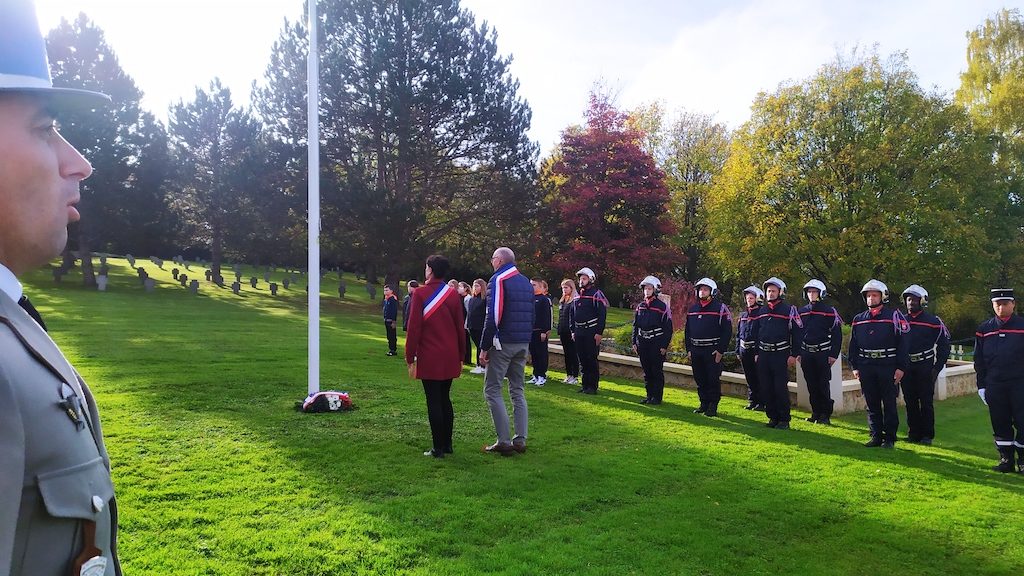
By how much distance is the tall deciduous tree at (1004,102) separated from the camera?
2523 cm

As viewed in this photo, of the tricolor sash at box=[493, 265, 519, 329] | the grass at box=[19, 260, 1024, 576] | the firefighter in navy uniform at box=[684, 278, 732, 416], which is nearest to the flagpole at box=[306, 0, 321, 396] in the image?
the grass at box=[19, 260, 1024, 576]

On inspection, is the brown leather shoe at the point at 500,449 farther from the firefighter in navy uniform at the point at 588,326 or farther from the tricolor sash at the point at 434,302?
the firefighter in navy uniform at the point at 588,326

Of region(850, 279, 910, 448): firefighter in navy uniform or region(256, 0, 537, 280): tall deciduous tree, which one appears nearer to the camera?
region(850, 279, 910, 448): firefighter in navy uniform

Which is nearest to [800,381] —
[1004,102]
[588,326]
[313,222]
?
[588,326]

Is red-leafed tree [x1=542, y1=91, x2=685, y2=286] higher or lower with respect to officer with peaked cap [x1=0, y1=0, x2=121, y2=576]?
higher

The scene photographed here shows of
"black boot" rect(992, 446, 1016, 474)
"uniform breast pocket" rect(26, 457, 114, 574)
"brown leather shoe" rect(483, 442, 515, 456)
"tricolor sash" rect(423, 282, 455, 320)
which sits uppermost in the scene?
"tricolor sash" rect(423, 282, 455, 320)

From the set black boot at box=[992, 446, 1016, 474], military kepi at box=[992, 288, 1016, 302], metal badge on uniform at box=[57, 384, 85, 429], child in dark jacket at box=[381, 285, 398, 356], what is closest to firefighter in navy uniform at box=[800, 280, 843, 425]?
military kepi at box=[992, 288, 1016, 302]

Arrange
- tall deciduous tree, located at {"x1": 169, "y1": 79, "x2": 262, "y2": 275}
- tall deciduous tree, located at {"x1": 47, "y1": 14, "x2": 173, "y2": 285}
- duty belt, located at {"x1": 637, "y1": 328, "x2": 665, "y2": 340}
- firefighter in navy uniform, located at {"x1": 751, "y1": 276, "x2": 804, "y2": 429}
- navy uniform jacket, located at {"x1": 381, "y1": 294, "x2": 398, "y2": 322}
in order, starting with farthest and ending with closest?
tall deciduous tree, located at {"x1": 169, "y1": 79, "x2": 262, "y2": 275} < tall deciduous tree, located at {"x1": 47, "y1": 14, "x2": 173, "y2": 285} < navy uniform jacket, located at {"x1": 381, "y1": 294, "x2": 398, "y2": 322} < duty belt, located at {"x1": 637, "y1": 328, "x2": 665, "y2": 340} < firefighter in navy uniform, located at {"x1": 751, "y1": 276, "x2": 804, "y2": 429}

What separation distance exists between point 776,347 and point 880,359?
1436 mm

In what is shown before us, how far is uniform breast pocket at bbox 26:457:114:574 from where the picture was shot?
3.36 ft

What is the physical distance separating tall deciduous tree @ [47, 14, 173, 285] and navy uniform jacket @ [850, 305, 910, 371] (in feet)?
102

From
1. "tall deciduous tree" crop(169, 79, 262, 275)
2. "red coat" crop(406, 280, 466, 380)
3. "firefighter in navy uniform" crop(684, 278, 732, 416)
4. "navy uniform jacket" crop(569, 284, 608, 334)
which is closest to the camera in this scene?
"red coat" crop(406, 280, 466, 380)

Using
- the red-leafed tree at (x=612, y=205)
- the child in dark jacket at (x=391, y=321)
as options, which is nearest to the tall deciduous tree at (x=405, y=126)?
the red-leafed tree at (x=612, y=205)

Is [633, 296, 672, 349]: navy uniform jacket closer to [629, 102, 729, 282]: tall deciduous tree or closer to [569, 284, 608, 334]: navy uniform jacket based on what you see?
[569, 284, 608, 334]: navy uniform jacket
